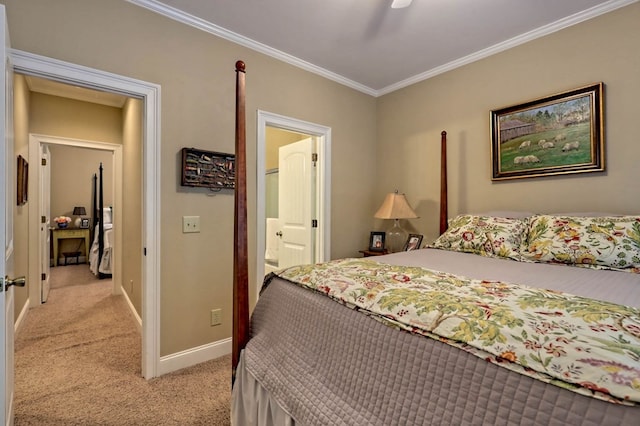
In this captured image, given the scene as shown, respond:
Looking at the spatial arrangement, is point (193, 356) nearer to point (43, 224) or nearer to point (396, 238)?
point (396, 238)

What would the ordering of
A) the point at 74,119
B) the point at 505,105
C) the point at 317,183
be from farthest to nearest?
the point at 74,119 → the point at 317,183 → the point at 505,105

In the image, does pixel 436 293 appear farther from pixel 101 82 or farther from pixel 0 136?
pixel 101 82

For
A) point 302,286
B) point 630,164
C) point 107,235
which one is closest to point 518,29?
point 630,164

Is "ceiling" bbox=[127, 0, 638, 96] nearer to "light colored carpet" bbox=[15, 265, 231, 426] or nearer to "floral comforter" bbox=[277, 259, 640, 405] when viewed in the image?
"floral comforter" bbox=[277, 259, 640, 405]

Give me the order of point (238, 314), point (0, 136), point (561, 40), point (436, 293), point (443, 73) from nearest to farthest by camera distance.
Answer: point (436, 293) → point (0, 136) → point (238, 314) → point (561, 40) → point (443, 73)

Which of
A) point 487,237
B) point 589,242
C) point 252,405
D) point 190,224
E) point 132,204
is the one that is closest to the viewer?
point 252,405

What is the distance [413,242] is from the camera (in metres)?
3.03

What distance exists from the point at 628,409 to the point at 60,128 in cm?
476

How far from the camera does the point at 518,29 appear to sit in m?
2.34

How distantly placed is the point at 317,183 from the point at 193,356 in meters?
1.87

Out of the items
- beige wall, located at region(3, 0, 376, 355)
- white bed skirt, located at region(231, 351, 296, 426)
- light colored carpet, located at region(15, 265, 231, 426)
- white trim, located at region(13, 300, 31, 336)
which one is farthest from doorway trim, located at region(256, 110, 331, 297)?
white trim, located at region(13, 300, 31, 336)

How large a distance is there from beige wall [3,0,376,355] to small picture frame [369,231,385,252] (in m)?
1.34

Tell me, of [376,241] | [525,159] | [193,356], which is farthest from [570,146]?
[193,356]

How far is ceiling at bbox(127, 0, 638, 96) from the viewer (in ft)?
6.75
